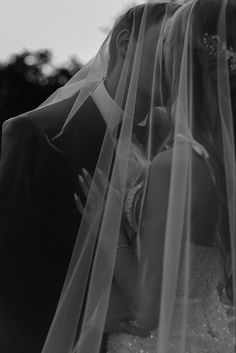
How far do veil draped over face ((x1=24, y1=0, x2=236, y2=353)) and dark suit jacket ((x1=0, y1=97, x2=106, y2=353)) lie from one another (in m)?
0.30

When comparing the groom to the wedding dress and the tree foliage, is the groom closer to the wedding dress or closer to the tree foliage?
the wedding dress

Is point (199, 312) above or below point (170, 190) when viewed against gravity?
below

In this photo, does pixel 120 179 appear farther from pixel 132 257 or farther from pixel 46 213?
pixel 46 213

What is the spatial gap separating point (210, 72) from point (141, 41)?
44cm

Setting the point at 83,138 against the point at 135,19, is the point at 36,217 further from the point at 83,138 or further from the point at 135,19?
the point at 135,19

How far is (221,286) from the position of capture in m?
2.43

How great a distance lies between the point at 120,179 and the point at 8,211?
0.61 metres

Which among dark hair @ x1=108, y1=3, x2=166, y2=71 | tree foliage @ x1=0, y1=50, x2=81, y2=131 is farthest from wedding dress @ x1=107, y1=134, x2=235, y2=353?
tree foliage @ x1=0, y1=50, x2=81, y2=131

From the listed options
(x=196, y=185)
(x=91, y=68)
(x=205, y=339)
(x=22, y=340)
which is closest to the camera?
(x=196, y=185)

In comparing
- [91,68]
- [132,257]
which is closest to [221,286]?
[132,257]

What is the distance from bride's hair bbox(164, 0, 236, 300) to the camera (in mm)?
2293

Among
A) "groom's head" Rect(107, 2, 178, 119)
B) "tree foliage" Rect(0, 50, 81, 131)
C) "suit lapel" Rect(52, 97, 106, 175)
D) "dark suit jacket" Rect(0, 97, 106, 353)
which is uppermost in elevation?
"tree foliage" Rect(0, 50, 81, 131)

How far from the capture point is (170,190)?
2234 millimetres

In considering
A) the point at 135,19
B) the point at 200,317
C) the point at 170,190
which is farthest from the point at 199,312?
the point at 135,19
